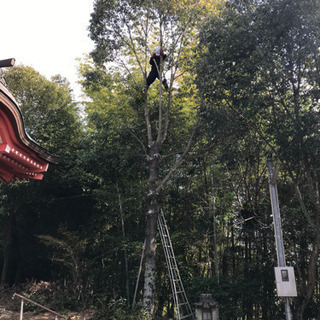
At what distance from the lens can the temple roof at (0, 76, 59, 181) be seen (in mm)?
4516

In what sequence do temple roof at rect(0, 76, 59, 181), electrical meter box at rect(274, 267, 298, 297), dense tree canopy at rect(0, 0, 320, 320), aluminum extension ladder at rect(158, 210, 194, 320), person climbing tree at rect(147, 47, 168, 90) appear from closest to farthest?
temple roof at rect(0, 76, 59, 181), electrical meter box at rect(274, 267, 298, 297), dense tree canopy at rect(0, 0, 320, 320), aluminum extension ladder at rect(158, 210, 194, 320), person climbing tree at rect(147, 47, 168, 90)

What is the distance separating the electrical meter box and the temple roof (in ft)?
14.6

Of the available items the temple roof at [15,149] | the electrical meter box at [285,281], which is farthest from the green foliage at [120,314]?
the temple roof at [15,149]

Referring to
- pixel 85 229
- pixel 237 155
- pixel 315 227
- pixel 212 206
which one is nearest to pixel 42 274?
pixel 85 229

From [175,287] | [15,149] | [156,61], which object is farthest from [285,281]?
[156,61]

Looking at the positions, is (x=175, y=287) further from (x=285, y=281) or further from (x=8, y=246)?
(x=8, y=246)

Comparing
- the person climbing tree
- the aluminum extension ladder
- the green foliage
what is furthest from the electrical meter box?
the person climbing tree

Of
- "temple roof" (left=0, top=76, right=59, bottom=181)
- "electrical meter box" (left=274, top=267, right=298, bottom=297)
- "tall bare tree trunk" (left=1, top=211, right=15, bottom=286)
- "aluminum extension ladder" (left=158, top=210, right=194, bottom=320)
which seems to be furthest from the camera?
"tall bare tree trunk" (left=1, top=211, right=15, bottom=286)

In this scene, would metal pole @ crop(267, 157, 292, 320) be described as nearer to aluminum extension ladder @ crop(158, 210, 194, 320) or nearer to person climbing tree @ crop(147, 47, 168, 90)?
aluminum extension ladder @ crop(158, 210, 194, 320)

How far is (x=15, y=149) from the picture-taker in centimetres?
491

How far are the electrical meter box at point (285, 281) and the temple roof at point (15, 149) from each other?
14.6ft

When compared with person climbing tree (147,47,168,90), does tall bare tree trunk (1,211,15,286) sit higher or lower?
lower

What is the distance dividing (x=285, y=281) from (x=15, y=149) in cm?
483

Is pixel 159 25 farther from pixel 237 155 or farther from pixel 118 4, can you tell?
pixel 237 155
